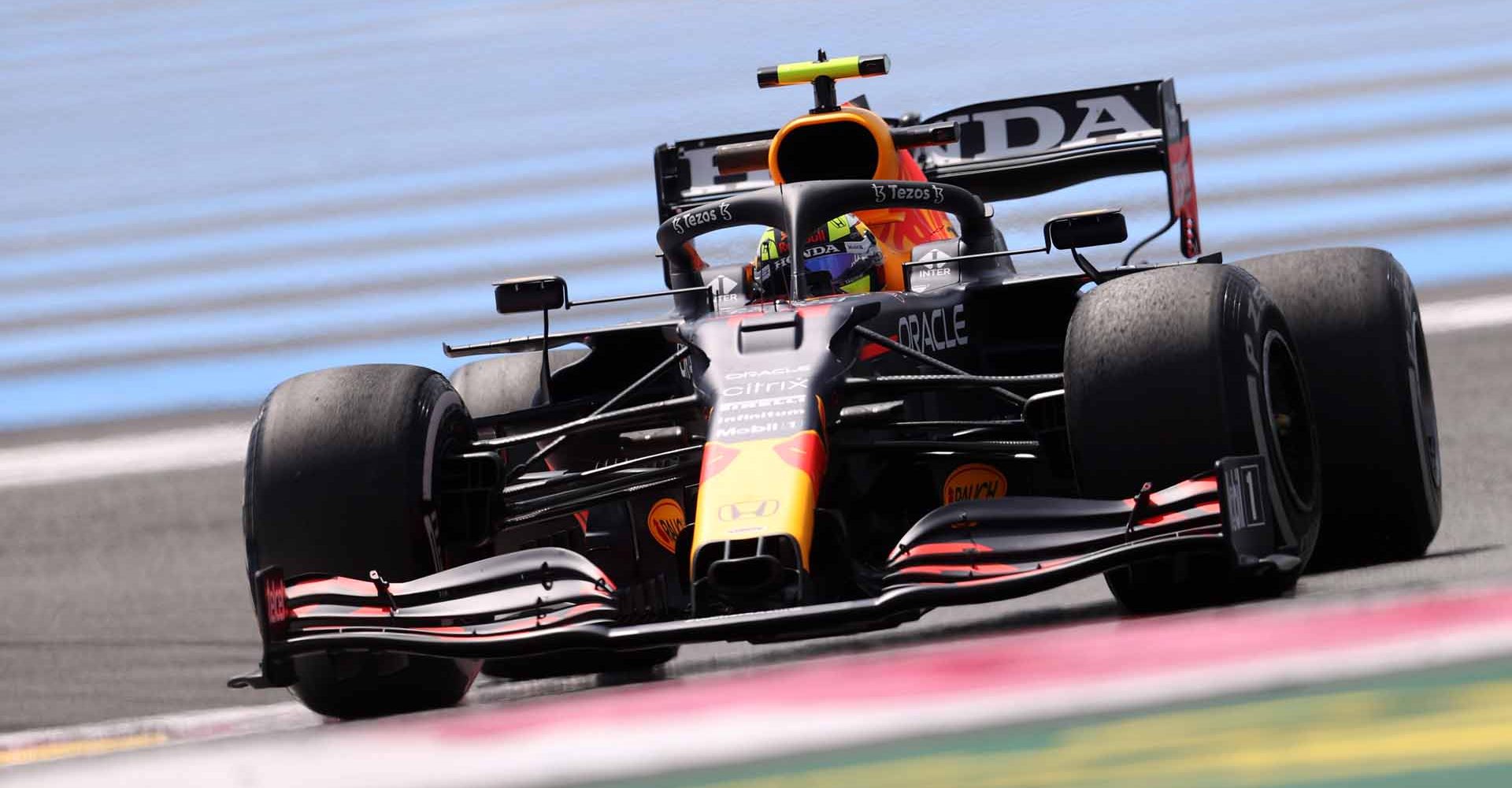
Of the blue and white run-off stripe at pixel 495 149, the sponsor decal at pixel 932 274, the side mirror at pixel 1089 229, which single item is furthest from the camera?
the blue and white run-off stripe at pixel 495 149

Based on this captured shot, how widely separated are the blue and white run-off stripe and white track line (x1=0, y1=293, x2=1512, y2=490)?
Result: 43 centimetres

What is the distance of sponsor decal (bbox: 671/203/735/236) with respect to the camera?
6.62 meters

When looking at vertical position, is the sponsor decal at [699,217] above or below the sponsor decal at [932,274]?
above

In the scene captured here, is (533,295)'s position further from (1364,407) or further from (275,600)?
(1364,407)

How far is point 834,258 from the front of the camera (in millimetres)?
7016

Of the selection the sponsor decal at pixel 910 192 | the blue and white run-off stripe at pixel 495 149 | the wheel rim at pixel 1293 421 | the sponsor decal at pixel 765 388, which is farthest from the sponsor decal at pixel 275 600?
the blue and white run-off stripe at pixel 495 149

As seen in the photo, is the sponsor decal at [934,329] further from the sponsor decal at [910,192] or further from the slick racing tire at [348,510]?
the slick racing tire at [348,510]

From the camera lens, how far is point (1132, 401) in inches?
210

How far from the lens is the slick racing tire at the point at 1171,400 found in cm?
531

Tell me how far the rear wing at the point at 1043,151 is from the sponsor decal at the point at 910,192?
1995mm

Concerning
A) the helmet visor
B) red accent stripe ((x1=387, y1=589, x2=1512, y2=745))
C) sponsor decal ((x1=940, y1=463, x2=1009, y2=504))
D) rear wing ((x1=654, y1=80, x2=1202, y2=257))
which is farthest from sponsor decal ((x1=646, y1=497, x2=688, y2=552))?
rear wing ((x1=654, y1=80, x2=1202, y2=257))

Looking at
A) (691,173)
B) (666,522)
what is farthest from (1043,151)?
(666,522)

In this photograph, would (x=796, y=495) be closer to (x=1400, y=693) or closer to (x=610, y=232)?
(x=1400, y=693)

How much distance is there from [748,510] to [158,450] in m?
7.38
